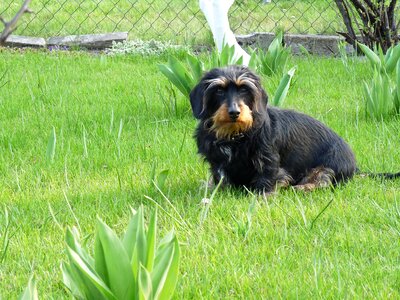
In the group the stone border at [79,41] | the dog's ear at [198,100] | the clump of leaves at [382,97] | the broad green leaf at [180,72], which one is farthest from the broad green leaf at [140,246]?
the stone border at [79,41]

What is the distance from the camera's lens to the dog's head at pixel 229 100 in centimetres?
386

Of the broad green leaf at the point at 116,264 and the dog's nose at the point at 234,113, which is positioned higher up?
the broad green leaf at the point at 116,264

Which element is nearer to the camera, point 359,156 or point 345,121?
point 359,156

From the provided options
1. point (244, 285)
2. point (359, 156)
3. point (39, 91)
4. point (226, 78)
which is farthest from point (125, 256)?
point (39, 91)

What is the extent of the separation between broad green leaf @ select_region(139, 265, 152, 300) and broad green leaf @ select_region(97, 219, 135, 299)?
0.08m

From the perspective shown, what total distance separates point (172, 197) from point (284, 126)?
2.63 ft

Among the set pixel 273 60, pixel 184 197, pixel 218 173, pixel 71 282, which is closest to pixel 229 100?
pixel 218 173

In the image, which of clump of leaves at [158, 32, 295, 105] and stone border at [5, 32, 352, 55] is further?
stone border at [5, 32, 352, 55]

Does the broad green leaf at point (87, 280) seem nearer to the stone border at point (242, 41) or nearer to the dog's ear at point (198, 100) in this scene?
the dog's ear at point (198, 100)

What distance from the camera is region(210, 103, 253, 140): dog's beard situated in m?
3.85

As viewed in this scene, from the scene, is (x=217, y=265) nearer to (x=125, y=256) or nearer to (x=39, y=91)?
(x=125, y=256)

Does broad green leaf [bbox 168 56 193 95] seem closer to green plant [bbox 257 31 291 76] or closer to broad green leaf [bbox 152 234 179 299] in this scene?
green plant [bbox 257 31 291 76]

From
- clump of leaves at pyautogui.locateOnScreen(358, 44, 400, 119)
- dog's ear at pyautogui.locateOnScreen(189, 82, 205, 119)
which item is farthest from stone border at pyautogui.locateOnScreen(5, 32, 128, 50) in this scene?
dog's ear at pyautogui.locateOnScreen(189, 82, 205, 119)

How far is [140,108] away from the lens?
18.2 feet
